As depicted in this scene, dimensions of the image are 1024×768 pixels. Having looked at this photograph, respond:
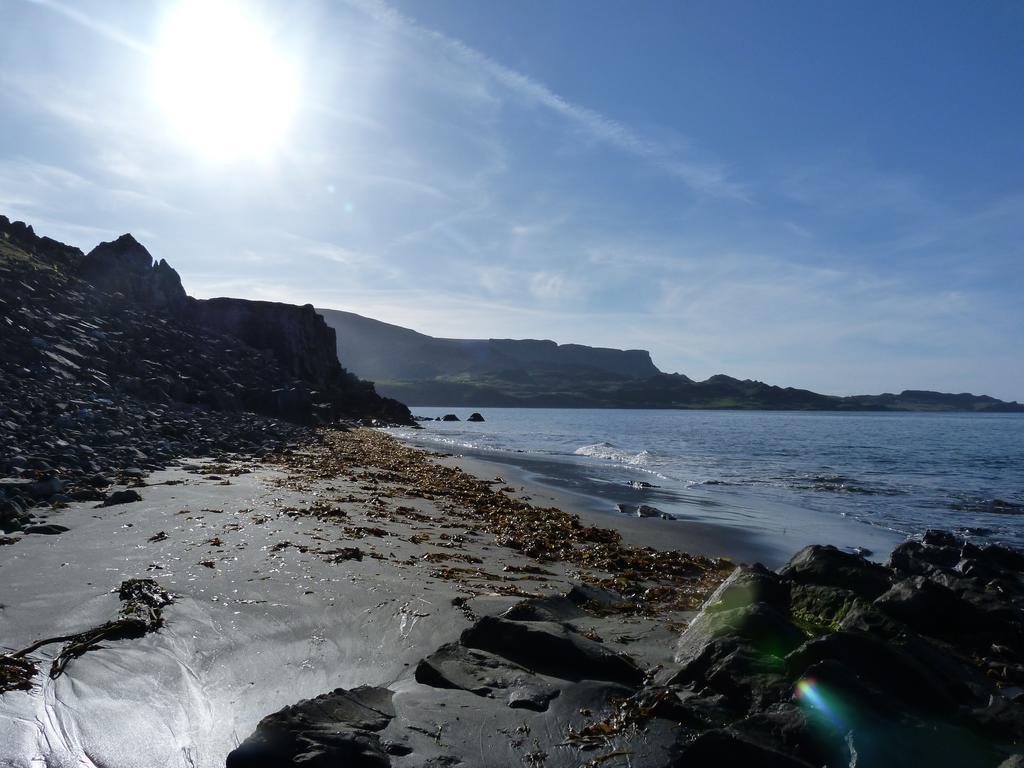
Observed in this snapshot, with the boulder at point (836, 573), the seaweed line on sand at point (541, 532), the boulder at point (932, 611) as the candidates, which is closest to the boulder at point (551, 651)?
the seaweed line on sand at point (541, 532)

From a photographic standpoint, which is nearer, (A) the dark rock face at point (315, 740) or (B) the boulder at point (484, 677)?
(A) the dark rock face at point (315, 740)

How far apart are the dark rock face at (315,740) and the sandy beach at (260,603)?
1.17ft

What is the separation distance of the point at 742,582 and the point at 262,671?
13.7ft

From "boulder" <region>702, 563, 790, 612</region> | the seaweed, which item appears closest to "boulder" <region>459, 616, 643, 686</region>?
"boulder" <region>702, 563, 790, 612</region>

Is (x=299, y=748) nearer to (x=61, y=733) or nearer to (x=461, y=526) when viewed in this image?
(x=61, y=733)

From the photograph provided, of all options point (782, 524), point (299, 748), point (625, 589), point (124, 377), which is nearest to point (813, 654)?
point (299, 748)

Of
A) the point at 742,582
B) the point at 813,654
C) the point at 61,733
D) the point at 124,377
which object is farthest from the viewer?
the point at 124,377

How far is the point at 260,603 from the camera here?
585 cm

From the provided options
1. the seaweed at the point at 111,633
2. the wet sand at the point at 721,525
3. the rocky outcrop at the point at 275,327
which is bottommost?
the wet sand at the point at 721,525

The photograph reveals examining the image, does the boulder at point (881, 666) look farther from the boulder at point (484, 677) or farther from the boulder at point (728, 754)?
the boulder at point (484, 677)

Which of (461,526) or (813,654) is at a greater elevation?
(813,654)

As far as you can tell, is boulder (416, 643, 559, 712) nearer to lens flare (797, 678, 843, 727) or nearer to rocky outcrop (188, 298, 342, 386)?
lens flare (797, 678, 843, 727)

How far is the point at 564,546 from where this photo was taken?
997 centimetres

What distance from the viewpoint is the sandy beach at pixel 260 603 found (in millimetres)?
3756
